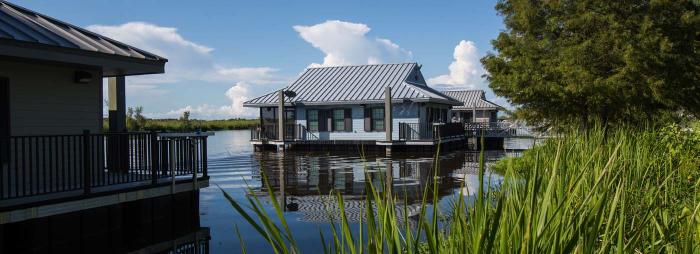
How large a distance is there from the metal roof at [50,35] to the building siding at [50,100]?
650mm

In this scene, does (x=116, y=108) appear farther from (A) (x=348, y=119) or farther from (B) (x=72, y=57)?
(A) (x=348, y=119)

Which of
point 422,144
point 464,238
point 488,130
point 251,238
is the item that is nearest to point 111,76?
point 251,238

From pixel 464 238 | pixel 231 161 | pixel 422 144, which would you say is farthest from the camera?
pixel 422 144

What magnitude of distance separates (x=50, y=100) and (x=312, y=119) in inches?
813

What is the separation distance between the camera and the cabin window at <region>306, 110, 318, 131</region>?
1172 inches

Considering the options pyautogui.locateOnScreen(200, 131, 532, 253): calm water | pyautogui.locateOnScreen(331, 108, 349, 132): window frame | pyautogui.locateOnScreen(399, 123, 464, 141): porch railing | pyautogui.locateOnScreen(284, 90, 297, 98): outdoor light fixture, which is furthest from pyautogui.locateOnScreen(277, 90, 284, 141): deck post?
pyautogui.locateOnScreen(399, 123, 464, 141): porch railing

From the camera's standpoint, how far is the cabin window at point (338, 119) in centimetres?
2939

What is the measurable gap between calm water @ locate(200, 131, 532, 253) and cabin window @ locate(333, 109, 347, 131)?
5626mm

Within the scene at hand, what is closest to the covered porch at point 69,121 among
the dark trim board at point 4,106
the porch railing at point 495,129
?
the dark trim board at point 4,106

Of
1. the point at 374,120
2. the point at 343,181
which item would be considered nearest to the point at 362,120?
the point at 374,120

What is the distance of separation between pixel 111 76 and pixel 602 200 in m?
11.1

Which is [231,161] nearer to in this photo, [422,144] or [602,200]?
[422,144]

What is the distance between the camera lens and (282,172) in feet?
58.1

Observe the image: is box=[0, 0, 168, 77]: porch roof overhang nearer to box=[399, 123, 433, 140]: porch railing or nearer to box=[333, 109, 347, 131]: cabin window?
box=[399, 123, 433, 140]: porch railing
